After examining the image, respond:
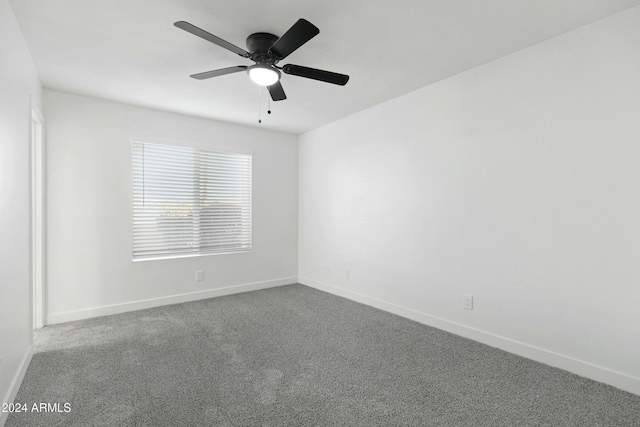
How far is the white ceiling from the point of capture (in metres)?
2.01

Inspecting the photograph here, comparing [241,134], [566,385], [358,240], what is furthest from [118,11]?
[566,385]

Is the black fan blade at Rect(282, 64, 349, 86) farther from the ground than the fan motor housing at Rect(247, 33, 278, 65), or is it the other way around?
the fan motor housing at Rect(247, 33, 278, 65)

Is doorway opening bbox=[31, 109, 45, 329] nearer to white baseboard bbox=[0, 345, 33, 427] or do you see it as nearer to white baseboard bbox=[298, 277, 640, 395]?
white baseboard bbox=[0, 345, 33, 427]

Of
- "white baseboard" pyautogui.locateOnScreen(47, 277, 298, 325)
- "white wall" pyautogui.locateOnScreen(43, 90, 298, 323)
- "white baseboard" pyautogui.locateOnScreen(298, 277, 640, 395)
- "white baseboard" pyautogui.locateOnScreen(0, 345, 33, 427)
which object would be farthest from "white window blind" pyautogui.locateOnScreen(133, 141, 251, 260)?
"white baseboard" pyautogui.locateOnScreen(298, 277, 640, 395)

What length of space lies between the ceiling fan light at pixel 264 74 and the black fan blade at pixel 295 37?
13cm

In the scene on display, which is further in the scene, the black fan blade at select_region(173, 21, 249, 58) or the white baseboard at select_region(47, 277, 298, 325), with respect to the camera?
the white baseboard at select_region(47, 277, 298, 325)

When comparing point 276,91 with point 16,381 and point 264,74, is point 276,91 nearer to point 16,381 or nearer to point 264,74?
point 264,74

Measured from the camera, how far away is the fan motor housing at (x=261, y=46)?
7.42 feet

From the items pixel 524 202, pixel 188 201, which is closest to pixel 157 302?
pixel 188 201

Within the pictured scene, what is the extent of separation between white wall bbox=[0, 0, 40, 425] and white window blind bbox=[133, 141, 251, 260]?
55.5 inches

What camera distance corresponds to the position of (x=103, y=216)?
11.9 feet

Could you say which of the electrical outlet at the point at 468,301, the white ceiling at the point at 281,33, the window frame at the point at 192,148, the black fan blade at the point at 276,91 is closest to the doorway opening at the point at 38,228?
the white ceiling at the point at 281,33

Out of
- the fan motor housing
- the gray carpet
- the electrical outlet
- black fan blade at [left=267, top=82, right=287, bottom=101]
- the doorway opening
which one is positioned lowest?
the gray carpet

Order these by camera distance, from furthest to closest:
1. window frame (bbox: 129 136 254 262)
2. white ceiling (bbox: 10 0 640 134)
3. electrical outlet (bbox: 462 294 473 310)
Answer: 1. window frame (bbox: 129 136 254 262)
2. electrical outlet (bbox: 462 294 473 310)
3. white ceiling (bbox: 10 0 640 134)
